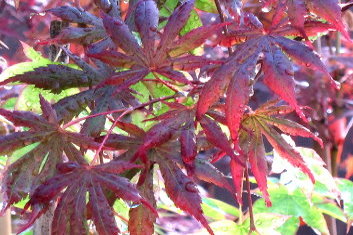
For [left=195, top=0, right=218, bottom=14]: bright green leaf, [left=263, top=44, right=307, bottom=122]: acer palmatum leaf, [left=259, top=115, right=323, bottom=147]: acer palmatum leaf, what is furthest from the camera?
[left=195, top=0, right=218, bottom=14]: bright green leaf

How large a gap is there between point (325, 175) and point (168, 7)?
0.36 m

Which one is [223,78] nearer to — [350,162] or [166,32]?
[166,32]

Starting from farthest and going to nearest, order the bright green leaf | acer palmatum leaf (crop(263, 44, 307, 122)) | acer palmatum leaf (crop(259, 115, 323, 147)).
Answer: the bright green leaf < acer palmatum leaf (crop(259, 115, 323, 147)) < acer palmatum leaf (crop(263, 44, 307, 122))

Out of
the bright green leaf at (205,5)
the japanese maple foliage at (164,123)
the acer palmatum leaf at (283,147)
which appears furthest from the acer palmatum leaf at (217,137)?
the bright green leaf at (205,5)

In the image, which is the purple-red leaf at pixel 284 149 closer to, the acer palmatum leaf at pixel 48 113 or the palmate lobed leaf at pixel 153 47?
the palmate lobed leaf at pixel 153 47

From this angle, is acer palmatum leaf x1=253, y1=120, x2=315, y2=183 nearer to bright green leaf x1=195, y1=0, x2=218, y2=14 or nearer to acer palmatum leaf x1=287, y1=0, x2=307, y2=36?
acer palmatum leaf x1=287, y1=0, x2=307, y2=36

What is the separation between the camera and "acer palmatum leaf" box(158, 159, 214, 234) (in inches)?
20.0

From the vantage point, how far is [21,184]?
583 millimetres

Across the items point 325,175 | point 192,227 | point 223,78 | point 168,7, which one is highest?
point 168,7

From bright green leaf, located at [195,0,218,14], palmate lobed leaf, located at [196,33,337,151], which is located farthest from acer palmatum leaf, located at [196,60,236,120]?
bright green leaf, located at [195,0,218,14]

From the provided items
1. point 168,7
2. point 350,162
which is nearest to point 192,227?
point 168,7

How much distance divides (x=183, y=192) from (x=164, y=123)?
74 millimetres

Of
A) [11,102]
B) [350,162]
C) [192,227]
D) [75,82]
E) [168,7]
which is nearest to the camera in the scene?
[75,82]

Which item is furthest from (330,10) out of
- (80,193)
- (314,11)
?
(80,193)
